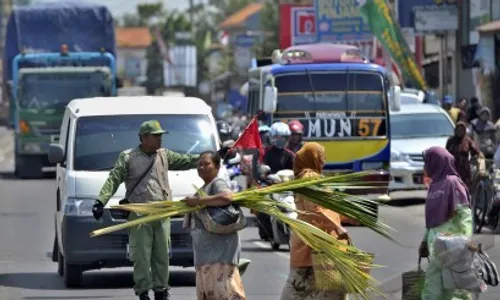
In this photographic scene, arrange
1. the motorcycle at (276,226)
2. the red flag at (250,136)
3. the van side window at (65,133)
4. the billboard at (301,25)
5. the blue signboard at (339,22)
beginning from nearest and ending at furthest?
the red flag at (250,136), the van side window at (65,133), the motorcycle at (276,226), the blue signboard at (339,22), the billboard at (301,25)

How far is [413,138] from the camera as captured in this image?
2648 centimetres

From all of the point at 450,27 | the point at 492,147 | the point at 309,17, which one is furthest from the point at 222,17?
the point at 492,147

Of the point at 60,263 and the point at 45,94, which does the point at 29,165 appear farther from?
the point at 60,263

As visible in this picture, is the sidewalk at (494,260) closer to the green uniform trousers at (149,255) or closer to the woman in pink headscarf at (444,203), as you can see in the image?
the woman in pink headscarf at (444,203)

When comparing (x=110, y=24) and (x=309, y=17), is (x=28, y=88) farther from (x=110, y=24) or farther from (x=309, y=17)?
(x=309, y=17)

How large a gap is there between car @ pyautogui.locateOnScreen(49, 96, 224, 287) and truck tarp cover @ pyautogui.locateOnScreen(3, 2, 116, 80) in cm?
2051

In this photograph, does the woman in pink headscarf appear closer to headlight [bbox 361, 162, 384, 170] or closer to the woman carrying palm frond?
the woman carrying palm frond

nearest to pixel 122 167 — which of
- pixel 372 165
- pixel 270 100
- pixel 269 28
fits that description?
pixel 270 100

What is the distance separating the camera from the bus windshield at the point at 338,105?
2298 cm

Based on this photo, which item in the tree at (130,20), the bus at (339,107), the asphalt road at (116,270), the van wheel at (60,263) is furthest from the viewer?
the tree at (130,20)

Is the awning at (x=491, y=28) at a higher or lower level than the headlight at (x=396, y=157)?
higher

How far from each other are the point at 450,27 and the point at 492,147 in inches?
563

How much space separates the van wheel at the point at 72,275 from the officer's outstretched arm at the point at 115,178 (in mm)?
2237

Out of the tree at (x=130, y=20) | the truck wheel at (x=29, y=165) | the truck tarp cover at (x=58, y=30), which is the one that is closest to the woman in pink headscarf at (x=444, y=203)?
the truck wheel at (x=29, y=165)
